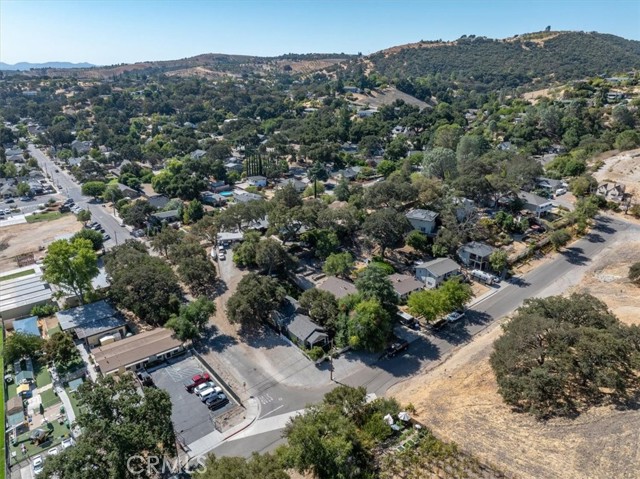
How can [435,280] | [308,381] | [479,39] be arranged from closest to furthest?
[308,381] < [435,280] < [479,39]

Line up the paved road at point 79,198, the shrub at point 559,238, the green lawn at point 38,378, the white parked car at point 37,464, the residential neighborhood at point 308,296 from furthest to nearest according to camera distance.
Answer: the paved road at point 79,198
the shrub at point 559,238
the green lawn at point 38,378
the residential neighborhood at point 308,296
the white parked car at point 37,464

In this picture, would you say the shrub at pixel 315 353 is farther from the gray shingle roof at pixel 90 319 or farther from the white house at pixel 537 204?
the white house at pixel 537 204

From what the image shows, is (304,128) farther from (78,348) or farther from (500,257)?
(78,348)

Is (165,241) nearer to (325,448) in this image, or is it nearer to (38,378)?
(38,378)

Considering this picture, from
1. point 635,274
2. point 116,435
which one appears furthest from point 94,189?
point 635,274

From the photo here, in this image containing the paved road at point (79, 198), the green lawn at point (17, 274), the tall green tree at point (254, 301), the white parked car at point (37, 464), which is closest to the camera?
the white parked car at point (37, 464)

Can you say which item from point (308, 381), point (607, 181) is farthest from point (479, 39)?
point (308, 381)

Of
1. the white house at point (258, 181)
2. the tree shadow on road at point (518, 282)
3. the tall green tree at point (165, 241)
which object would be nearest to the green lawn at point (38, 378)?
the tall green tree at point (165, 241)

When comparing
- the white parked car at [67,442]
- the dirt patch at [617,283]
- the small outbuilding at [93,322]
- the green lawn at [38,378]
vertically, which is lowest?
the green lawn at [38,378]
